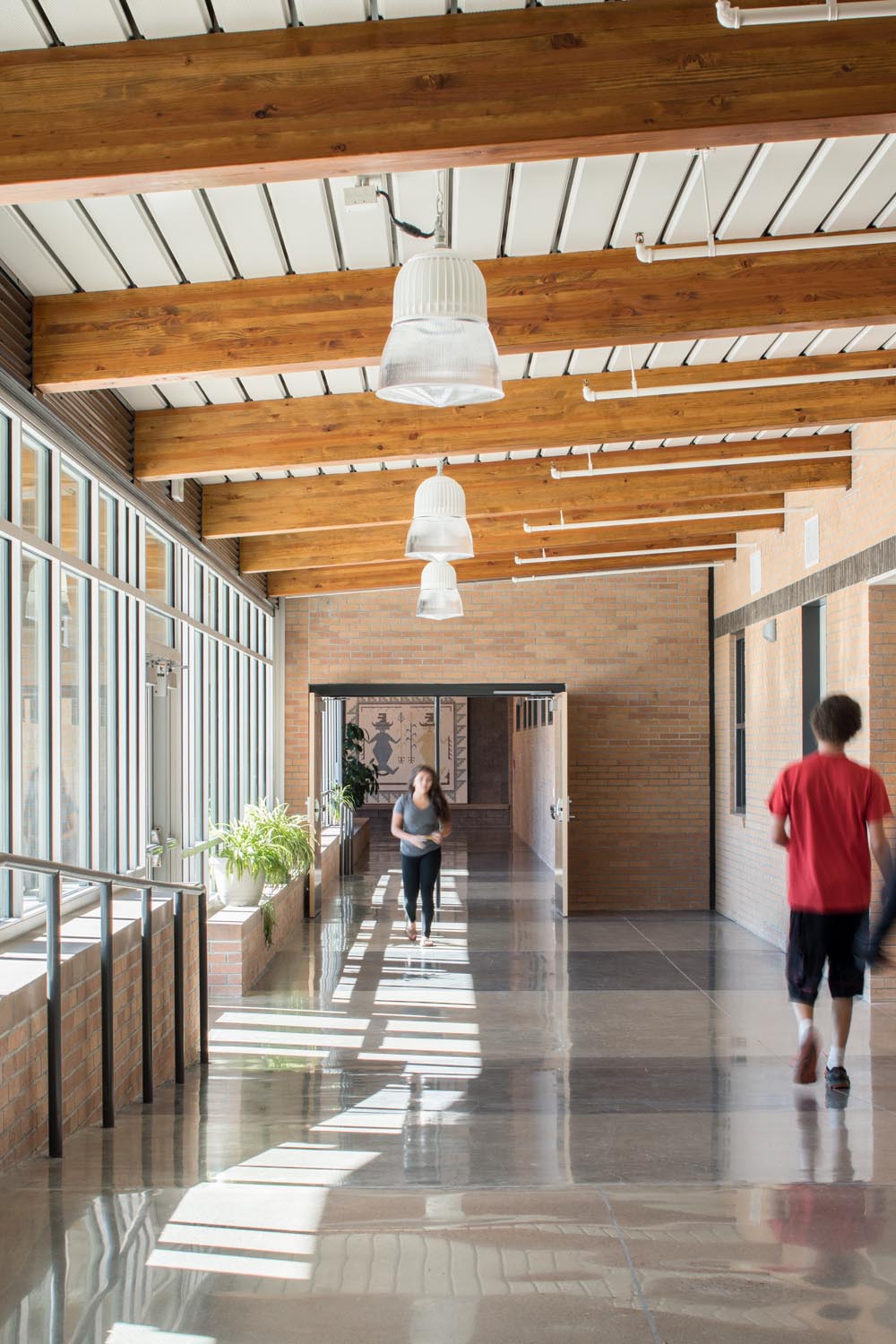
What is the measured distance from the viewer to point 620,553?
12.3m

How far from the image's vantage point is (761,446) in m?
8.89

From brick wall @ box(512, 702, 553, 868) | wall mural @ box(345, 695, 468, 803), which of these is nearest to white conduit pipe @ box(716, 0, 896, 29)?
brick wall @ box(512, 702, 553, 868)

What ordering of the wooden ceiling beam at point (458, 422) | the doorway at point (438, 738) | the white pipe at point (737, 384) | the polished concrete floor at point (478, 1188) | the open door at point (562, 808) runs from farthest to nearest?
the doorway at point (438, 738)
the open door at point (562, 808)
the wooden ceiling beam at point (458, 422)
the white pipe at point (737, 384)
the polished concrete floor at point (478, 1188)

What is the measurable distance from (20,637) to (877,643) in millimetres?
5325

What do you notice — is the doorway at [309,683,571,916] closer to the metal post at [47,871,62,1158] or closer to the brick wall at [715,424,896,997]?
the brick wall at [715,424,896,997]

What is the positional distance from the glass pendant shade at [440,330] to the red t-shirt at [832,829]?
7.53 feet

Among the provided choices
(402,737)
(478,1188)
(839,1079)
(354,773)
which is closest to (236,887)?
(839,1079)

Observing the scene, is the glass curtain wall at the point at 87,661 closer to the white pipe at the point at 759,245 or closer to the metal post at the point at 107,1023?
the metal post at the point at 107,1023

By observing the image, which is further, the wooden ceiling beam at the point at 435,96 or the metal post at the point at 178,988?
the metal post at the point at 178,988

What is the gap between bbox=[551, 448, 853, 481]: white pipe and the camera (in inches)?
335

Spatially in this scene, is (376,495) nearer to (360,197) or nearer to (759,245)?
(759,245)

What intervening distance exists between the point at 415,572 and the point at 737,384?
569 cm

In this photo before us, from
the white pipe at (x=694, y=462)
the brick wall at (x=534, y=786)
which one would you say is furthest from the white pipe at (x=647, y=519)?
the brick wall at (x=534, y=786)

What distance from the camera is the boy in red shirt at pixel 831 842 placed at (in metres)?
4.92
